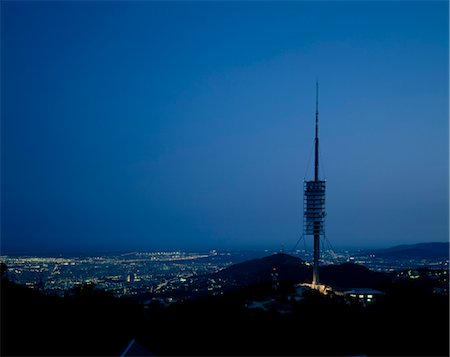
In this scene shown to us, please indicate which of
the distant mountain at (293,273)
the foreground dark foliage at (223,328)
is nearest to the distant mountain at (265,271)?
the distant mountain at (293,273)

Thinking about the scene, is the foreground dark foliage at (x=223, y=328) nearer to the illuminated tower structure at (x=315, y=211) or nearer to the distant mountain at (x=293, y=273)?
the illuminated tower structure at (x=315, y=211)

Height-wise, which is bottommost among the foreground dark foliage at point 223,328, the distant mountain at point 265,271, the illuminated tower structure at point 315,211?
the distant mountain at point 265,271

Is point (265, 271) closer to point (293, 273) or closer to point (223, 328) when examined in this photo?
point (293, 273)

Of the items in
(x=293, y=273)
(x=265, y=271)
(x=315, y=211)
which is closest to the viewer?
(x=315, y=211)

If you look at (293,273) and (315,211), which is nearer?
(315,211)

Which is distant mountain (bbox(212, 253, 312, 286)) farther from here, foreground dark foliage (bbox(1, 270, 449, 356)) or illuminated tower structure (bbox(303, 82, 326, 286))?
foreground dark foliage (bbox(1, 270, 449, 356))

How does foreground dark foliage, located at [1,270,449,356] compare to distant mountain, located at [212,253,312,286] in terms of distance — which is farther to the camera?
distant mountain, located at [212,253,312,286]

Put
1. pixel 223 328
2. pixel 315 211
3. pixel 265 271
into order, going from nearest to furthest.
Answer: pixel 223 328 → pixel 315 211 → pixel 265 271

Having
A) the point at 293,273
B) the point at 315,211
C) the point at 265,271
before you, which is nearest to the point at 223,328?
the point at 315,211

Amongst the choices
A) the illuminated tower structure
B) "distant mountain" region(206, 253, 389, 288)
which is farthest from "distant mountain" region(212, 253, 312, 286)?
the illuminated tower structure

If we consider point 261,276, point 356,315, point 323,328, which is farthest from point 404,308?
point 261,276

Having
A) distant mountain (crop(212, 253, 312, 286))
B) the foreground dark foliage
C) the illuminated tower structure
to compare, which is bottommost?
distant mountain (crop(212, 253, 312, 286))
